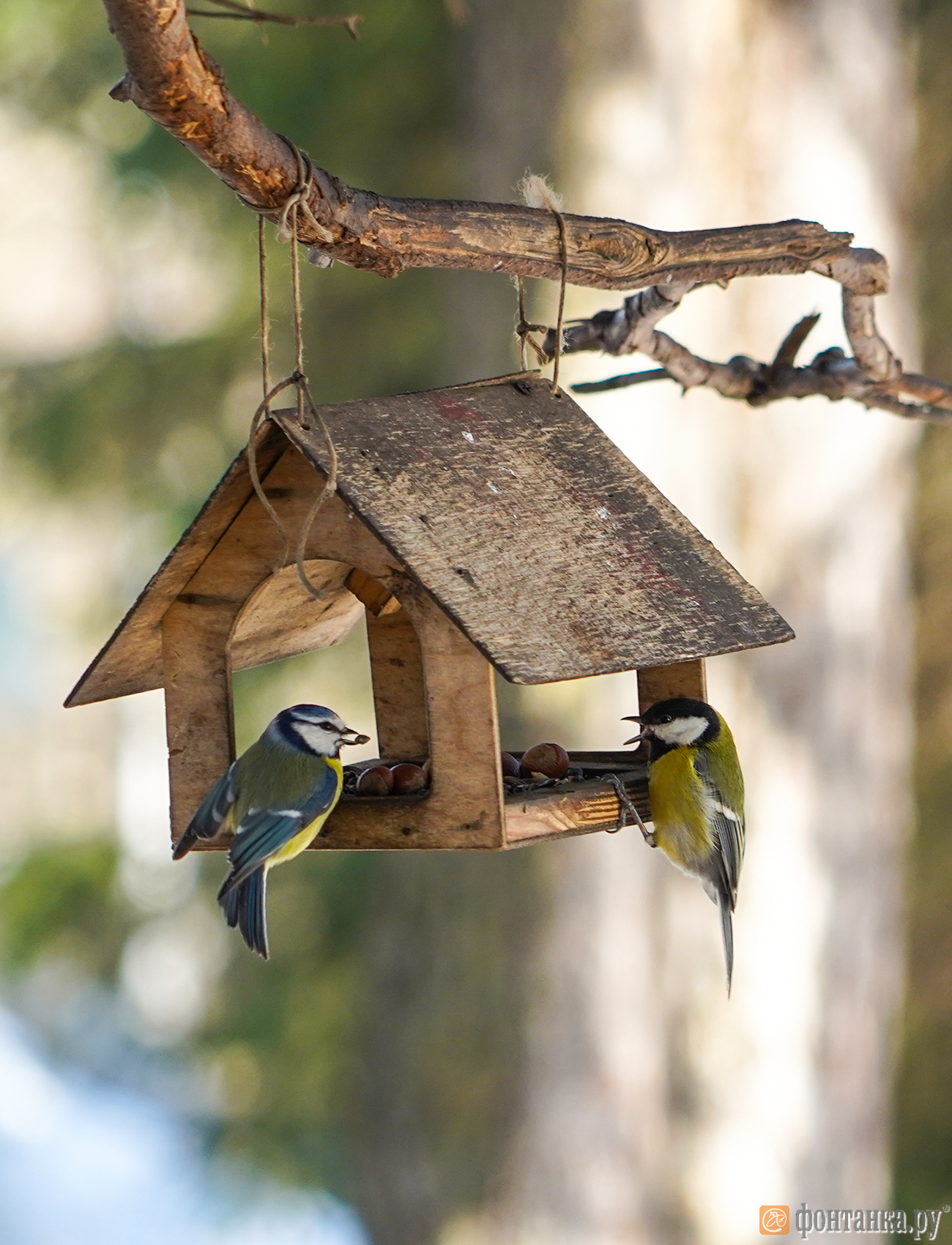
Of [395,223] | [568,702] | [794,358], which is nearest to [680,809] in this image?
[794,358]

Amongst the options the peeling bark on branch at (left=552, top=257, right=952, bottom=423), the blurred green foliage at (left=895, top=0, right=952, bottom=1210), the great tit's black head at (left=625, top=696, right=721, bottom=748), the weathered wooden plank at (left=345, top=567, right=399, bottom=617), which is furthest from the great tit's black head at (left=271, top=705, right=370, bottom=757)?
the blurred green foliage at (left=895, top=0, right=952, bottom=1210)

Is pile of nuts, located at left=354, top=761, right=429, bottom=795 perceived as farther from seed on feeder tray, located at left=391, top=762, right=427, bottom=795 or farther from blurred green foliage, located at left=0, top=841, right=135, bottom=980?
blurred green foliage, located at left=0, top=841, right=135, bottom=980

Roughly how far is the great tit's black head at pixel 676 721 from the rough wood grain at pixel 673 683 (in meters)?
0.05

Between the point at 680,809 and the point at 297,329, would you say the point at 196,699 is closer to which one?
the point at 297,329

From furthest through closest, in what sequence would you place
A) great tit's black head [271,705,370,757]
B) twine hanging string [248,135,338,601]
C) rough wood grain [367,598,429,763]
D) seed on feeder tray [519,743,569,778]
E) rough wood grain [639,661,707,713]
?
rough wood grain [367,598,429,763]
rough wood grain [639,661,707,713]
seed on feeder tray [519,743,569,778]
great tit's black head [271,705,370,757]
twine hanging string [248,135,338,601]

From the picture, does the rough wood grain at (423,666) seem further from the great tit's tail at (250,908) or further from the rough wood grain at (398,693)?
the rough wood grain at (398,693)

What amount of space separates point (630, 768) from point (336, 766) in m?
0.69

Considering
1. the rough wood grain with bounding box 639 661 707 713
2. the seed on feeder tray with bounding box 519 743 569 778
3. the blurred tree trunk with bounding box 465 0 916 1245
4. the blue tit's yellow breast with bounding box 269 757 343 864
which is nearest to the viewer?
the blue tit's yellow breast with bounding box 269 757 343 864

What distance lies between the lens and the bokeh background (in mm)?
4637

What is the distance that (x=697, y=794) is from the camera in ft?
8.10

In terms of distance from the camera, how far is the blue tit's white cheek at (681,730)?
231 cm

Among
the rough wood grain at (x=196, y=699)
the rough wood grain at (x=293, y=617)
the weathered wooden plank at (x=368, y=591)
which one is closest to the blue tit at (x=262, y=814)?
the rough wood grain at (x=196, y=699)

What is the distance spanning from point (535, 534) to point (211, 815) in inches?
23.3

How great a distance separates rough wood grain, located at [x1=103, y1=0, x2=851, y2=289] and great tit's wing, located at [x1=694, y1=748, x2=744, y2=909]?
85cm
